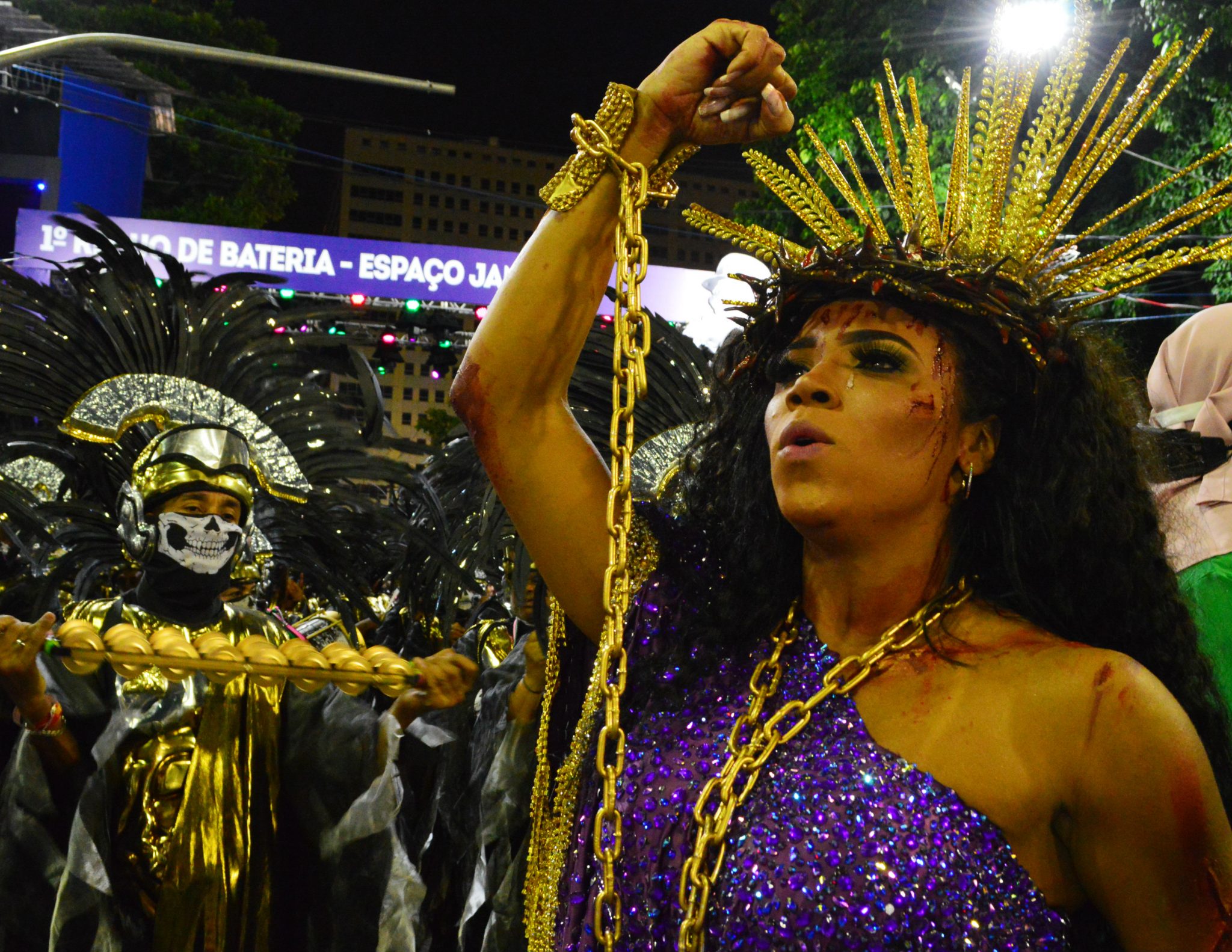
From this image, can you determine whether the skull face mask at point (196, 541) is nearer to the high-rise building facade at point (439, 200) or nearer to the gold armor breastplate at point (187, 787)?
the gold armor breastplate at point (187, 787)

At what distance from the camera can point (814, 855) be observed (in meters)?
1.65

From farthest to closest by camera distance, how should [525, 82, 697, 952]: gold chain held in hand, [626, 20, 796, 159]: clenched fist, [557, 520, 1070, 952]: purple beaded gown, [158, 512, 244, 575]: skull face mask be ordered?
[158, 512, 244, 575]: skull face mask → [626, 20, 796, 159]: clenched fist → [525, 82, 697, 952]: gold chain held in hand → [557, 520, 1070, 952]: purple beaded gown

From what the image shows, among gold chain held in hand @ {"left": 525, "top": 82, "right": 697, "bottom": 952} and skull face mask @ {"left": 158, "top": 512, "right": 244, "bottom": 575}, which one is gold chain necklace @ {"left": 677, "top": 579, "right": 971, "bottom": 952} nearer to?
gold chain held in hand @ {"left": 525, "top": 82, "right": 697, "bottom": 952}

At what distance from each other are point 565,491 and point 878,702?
530 millimetres

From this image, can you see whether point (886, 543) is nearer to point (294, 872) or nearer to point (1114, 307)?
point (294, 872)

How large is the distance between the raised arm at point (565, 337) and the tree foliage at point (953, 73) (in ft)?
21.4

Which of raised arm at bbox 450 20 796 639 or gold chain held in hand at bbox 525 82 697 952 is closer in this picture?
gold chain held in hand at bbox 525 82 697 952

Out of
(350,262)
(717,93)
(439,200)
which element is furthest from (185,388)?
(439,200)

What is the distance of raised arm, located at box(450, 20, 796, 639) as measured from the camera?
75.4 inches

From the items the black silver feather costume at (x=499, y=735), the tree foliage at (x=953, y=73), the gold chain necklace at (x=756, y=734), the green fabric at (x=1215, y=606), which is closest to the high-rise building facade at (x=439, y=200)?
the tree foliage at (x=953, y=73)

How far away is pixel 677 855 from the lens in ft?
5.62

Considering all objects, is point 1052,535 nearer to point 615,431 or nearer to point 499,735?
point 615,431

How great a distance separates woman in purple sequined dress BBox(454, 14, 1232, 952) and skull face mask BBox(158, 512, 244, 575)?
9.47ft

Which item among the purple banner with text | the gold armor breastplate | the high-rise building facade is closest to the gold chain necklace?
the gold armor breastplate
